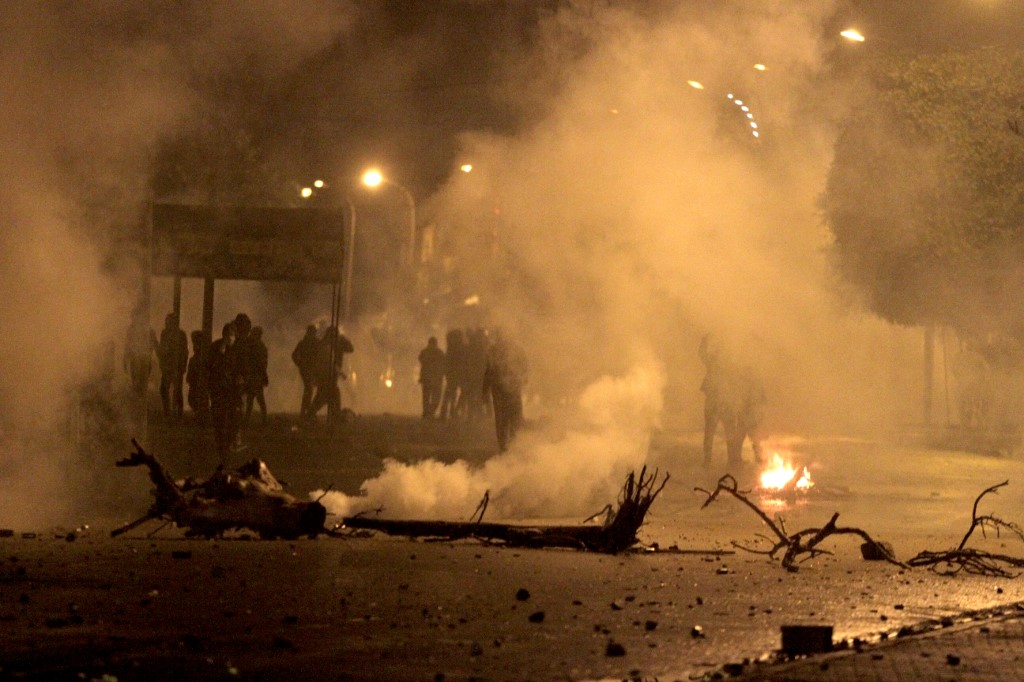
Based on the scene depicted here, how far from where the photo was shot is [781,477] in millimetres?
18516

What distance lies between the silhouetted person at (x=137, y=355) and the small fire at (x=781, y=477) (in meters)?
6.45

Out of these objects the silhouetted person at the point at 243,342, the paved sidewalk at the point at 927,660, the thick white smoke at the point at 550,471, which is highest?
the silhouetted person at the point at 243,342

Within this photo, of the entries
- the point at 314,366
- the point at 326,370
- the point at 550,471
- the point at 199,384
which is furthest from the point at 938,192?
the point at 550,471

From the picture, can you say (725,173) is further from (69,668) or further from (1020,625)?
(69,668)

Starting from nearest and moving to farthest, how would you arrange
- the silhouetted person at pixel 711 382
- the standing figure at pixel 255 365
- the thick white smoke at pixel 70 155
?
1. the thick white smoke at pixel 70 155
2. the standing figure at pixel 255 365
3. the silhouetted person at pixel 711 382

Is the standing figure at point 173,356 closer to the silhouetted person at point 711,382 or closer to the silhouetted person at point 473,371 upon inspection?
the silhouetted person at point 473,371

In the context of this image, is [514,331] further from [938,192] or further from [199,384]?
[938,192]

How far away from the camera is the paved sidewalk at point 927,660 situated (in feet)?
20.5

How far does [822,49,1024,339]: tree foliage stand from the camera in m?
24.3

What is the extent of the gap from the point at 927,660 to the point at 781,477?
1192 centimetres

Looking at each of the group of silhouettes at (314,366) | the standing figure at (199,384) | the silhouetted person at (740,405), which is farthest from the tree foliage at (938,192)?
the standing figure at (199,384)

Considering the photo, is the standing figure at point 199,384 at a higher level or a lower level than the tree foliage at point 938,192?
lower

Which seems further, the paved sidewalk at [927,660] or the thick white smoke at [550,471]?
the thick white smoke at [550,471]

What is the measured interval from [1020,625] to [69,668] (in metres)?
4.55
